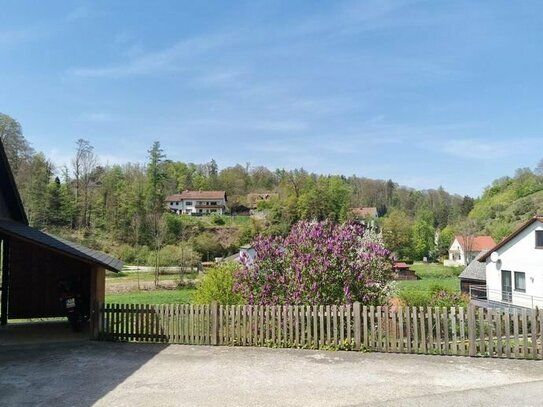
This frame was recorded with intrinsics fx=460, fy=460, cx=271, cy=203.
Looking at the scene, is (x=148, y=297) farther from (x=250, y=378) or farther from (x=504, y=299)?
(x=250, y=378)

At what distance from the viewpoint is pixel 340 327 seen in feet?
33.2

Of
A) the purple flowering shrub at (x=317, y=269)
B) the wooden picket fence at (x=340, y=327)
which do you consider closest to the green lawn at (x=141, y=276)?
the purple flowering shrub at (x=317, y=269)

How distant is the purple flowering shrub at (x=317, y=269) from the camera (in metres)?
11.5

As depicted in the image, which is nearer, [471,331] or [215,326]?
[471,331]

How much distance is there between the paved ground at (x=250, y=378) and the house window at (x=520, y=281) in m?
22.3

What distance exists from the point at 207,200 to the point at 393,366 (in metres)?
101

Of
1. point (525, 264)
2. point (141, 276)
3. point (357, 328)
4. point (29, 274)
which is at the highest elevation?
point (29, 274)

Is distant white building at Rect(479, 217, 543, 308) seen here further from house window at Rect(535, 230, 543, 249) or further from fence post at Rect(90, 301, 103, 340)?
fence post at Rect(90, 301, 103, 340)

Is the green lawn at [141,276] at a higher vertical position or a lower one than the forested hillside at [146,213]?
lower

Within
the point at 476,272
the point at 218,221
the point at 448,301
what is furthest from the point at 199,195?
the point at 448,301

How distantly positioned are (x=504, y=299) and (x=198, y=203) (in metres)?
85.1

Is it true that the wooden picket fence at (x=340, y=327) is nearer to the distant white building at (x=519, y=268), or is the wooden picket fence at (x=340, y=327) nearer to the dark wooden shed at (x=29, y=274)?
the dark wooden shed at (x=29, y=274)

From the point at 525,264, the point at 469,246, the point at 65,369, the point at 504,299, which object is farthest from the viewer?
the point at 469,246

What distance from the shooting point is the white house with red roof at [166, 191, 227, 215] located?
352 feet
